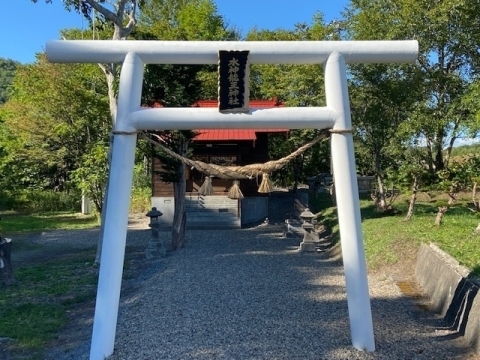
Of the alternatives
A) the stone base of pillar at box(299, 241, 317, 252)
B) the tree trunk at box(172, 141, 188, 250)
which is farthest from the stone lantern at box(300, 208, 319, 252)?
the tree trunk at box(172, 141, 188, 250)

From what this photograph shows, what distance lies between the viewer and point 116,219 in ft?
14.5

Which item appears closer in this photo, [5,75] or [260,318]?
[260,318]

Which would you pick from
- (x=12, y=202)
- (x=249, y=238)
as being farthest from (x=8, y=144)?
(x=249, y=238)

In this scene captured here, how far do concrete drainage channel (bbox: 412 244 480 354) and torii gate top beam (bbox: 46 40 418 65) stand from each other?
9.52 feet

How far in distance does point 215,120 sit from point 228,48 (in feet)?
2.45

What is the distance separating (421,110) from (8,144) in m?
18.8

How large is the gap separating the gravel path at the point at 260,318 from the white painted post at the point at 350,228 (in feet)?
0.94

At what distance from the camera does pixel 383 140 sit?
1367 cm

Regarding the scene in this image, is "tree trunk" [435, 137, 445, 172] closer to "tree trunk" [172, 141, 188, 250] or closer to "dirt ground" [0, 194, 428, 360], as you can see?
"dirt ground" [0, 194, 428, 360]

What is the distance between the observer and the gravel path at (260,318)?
4.57 meters

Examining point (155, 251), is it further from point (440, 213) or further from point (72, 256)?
point (440, 213)

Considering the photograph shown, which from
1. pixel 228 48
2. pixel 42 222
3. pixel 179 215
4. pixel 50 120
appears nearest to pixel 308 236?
pixel 179 215

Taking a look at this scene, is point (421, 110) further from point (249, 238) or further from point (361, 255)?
point (361, 255)

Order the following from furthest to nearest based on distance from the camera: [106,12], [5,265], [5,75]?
[5,75], [106,12], [5,265]
